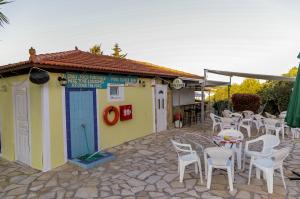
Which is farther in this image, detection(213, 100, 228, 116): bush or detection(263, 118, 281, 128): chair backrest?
detection(213, 100, 228, 116): bush

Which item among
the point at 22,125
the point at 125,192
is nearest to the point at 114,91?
the point at 22,125

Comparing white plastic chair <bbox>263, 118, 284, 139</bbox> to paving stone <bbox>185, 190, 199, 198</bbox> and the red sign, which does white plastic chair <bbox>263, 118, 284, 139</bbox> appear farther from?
A: paving stone <bbox>185, 190, 199, 198</bbox>

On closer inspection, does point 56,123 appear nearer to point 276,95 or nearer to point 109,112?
point 109,112

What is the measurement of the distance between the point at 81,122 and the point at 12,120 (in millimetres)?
2556

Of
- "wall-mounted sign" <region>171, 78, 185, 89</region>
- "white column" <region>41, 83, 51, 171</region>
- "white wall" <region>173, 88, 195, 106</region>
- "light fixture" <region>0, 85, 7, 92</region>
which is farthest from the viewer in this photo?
"white wall" <region>173, 88, 195, 106</region>

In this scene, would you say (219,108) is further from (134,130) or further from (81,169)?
(81,169)

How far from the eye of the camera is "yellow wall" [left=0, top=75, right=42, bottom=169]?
7301mm

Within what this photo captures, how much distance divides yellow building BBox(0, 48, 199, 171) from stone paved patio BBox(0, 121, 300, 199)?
2.60ft

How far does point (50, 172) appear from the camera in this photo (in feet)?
23.1

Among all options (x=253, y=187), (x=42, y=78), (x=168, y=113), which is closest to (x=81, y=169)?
(x=42, y=78)

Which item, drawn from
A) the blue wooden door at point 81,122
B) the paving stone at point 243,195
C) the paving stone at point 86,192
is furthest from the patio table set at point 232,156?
the blue wooden door at point 81,122

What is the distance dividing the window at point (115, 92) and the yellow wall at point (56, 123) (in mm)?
2352

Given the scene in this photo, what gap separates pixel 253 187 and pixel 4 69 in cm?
813

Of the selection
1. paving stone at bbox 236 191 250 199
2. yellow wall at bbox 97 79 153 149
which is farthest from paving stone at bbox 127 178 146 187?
yellow wall at bbox 97 79 153 149
